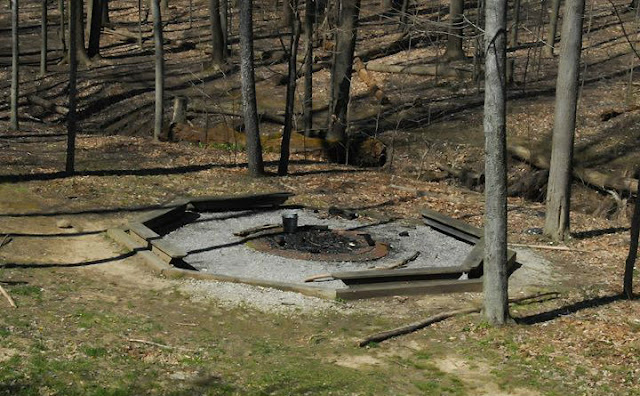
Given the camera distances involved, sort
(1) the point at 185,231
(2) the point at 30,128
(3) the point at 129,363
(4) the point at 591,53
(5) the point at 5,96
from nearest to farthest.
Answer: (3) the point at 129,363 → (1) the point at 185,231 → (2) the point at 30,128 → (5) the point at 5,96 → (4) the point at 591,53

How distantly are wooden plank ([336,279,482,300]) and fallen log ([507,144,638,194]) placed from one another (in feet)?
26.8

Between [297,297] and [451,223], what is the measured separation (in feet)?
16.6

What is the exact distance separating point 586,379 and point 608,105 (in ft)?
62.9

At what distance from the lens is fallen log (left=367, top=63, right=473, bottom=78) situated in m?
31.1

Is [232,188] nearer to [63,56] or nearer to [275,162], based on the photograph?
[275,162]

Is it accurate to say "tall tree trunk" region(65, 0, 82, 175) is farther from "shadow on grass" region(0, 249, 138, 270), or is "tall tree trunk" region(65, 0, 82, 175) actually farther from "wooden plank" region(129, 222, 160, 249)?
"shadow on grass" region(0, 249, 138, 270)

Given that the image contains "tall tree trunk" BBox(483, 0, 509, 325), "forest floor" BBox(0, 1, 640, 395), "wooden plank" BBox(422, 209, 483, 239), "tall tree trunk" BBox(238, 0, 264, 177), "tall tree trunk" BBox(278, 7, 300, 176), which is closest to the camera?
"forest floor" BBox(0, 1, 640, 395)

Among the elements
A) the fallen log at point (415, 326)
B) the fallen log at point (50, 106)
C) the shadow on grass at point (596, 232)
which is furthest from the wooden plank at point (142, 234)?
the fallen log at point (50, 106)

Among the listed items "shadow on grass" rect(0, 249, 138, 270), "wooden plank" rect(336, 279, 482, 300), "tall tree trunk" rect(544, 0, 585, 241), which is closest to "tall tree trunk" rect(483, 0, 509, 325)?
"wooden plank" rect(336, 279, 482, 300)

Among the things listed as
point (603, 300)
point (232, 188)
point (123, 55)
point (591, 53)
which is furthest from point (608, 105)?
point (123, 55)

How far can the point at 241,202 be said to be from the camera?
17438mm

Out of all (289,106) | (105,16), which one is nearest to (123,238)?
(289,106)

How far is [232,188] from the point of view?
1862 centimetres

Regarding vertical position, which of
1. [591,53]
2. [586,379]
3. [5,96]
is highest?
[591,53]
